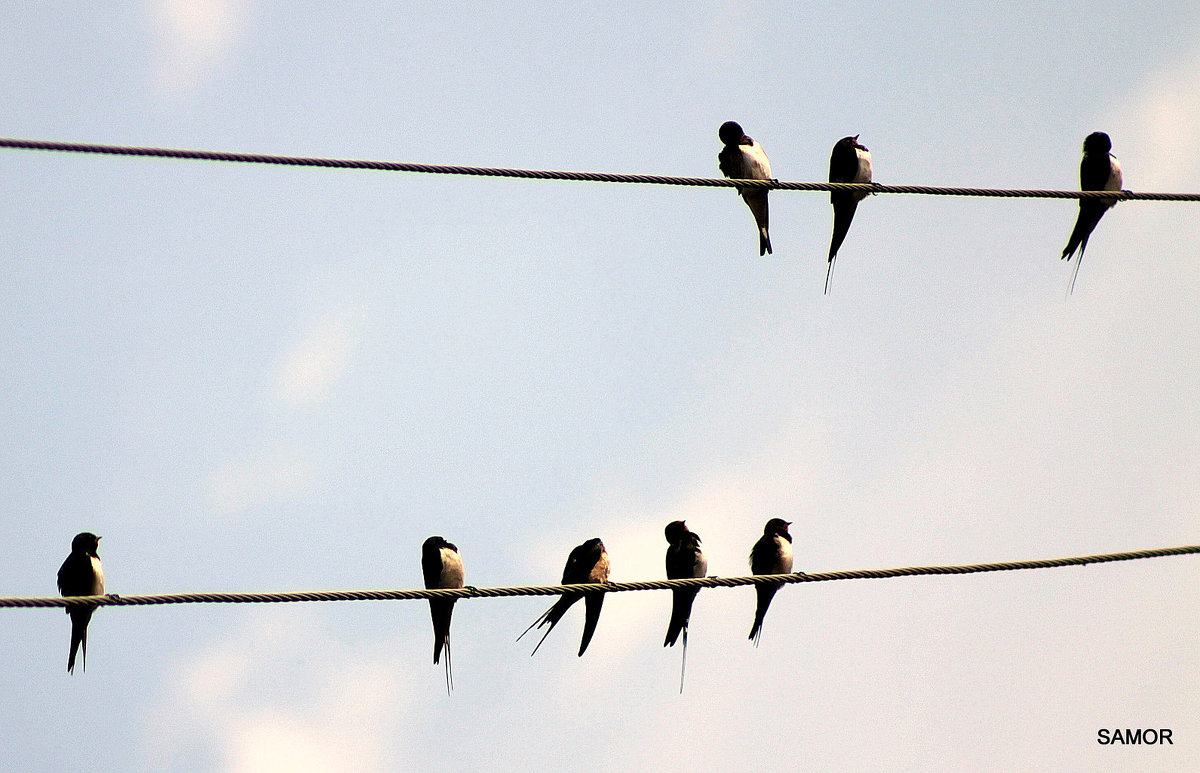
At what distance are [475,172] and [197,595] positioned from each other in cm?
208

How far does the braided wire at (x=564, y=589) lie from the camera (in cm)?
579

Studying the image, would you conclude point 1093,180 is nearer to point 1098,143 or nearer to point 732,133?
point 1098,143

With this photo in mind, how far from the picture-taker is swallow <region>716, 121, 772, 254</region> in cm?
1118

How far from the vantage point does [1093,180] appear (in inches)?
427

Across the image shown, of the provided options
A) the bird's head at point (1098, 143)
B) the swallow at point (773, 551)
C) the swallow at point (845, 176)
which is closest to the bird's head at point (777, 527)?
the swallow at point (773, 551)

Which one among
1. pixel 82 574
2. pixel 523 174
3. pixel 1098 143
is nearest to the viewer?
pixel 523 174

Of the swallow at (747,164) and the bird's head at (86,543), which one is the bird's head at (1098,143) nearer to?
the swallow at (747,164)

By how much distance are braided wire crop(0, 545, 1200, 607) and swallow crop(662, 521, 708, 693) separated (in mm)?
2056

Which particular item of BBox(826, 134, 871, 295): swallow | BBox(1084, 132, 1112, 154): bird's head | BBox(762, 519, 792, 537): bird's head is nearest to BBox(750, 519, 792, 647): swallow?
BBox(762, 519, 792, 537): bird's head

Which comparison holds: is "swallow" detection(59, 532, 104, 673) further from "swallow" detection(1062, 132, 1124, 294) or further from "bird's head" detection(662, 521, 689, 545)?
"swallow" detection(1062, 132, 1124, 294)

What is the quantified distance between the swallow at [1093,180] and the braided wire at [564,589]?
3.77 meters

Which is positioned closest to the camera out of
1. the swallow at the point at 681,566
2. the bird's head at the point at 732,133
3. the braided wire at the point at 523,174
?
the braided wire at the point at 523,174

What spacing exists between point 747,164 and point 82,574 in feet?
18.5

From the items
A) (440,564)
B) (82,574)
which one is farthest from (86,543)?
(440,564)
